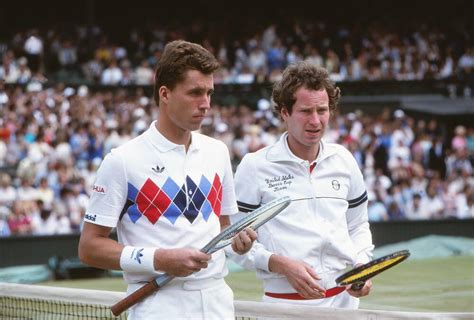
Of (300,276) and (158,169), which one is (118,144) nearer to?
(300,276)

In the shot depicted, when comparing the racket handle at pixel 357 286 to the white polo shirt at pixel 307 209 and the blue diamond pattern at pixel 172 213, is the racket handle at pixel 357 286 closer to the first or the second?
the white polo shirt at pixel 307 209

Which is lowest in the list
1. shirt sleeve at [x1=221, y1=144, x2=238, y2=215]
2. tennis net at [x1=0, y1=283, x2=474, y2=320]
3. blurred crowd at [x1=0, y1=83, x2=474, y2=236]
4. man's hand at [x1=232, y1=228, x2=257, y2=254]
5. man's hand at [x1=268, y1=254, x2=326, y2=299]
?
blurred crowd at [x1=0, y1=83, x2=474, y2=236]

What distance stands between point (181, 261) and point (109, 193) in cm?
45

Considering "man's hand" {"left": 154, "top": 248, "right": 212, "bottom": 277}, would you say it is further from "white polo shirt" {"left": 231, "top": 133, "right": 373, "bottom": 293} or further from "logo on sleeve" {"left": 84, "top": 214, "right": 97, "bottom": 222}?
"white polo shirt" {"left": 231, "top": 133, "right": 373, "bottom": 293}

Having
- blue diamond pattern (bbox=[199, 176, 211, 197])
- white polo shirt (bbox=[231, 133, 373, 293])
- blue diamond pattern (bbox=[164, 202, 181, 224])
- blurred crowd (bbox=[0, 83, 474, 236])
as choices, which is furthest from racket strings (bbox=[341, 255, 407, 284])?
blurred crowd (bbox=[0, 83, 474, 236])

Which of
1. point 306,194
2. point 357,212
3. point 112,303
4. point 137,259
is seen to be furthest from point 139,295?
point 112,303

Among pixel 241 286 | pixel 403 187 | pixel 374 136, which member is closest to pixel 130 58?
pixel 374 136

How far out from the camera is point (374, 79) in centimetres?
2822

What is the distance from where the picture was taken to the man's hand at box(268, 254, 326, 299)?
4996 mm

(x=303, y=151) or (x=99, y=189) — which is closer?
(x=99, y=189)

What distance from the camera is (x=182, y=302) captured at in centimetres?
433

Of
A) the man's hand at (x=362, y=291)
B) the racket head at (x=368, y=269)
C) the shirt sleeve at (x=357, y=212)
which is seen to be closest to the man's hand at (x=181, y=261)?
the racket head at (x=368, y=269)

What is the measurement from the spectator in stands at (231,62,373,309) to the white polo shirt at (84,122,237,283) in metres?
0.84

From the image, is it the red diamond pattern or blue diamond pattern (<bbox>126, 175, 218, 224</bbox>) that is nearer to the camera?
blue diamond pattern (<bbox>126, 175, 218, 224</bbox>)
